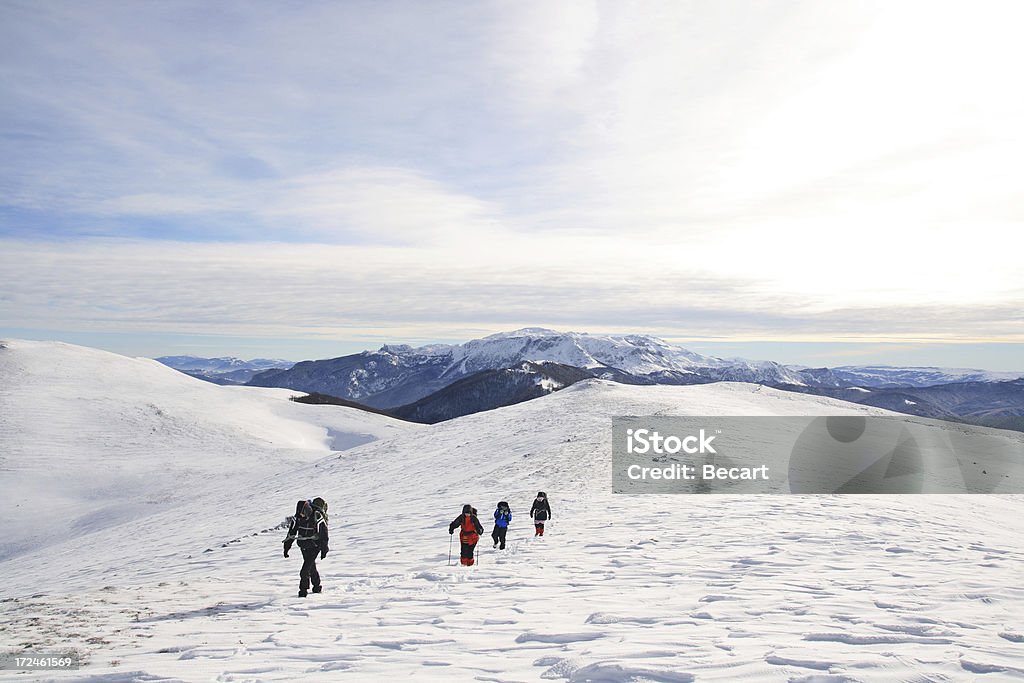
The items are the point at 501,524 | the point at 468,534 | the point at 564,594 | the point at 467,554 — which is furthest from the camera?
the point at 501,524

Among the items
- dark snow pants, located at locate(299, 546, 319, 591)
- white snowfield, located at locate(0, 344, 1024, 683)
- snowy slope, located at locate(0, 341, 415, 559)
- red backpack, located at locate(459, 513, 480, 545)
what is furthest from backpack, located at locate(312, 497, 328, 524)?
snowy slope, located at locate(0, 341, 415, 559)

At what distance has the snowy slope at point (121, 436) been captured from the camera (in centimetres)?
3797

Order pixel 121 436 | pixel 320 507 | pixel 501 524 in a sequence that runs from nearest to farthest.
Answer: pixel 320 507 → pixel 501 524 → pixel 121 436

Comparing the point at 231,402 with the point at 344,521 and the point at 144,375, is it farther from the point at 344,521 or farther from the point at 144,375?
the point at 344,521

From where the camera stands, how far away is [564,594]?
33.7 ft

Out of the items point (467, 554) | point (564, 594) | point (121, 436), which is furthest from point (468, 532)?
point (121, 436)

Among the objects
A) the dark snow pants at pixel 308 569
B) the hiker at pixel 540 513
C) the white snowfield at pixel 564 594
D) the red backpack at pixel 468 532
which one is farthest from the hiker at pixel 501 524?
the dark snow pants at pixel 308 569

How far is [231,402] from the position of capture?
75188 mm

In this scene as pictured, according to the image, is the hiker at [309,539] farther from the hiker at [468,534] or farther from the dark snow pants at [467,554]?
the dark snow pants at [467,554]

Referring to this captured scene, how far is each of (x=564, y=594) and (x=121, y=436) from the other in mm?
56243

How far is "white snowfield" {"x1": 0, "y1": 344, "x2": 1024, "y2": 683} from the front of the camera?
6.91 meters

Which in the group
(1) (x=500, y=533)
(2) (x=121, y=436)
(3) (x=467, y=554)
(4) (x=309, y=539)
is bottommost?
(2) (x=121, y=436)

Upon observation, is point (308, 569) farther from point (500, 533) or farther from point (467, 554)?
point (500, 533)

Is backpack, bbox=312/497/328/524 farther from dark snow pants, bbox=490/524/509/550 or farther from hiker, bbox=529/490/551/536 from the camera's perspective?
Result: hiker, bbox=529/490/551/536
